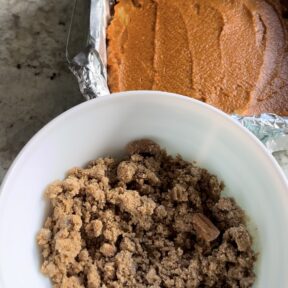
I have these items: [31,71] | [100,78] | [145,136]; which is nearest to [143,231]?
[145,136]

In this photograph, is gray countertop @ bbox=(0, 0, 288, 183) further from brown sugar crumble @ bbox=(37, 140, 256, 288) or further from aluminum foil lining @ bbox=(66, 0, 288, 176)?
brown sugar crumble @ bbox=(37, 140, 256, 288)

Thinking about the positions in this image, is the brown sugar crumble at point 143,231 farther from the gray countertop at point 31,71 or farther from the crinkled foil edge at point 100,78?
the gray countertop at point 31,71

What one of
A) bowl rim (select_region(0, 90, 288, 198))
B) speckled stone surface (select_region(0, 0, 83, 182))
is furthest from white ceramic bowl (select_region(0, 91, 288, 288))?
speckled stone surface (select_region(0, 0, 83, 182))

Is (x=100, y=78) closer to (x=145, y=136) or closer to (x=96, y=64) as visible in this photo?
(x=96, y=64)

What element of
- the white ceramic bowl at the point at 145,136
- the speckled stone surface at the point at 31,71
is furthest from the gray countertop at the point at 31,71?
the white ceramic bowl at the point at 145,136

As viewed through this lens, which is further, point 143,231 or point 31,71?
point 31,71
